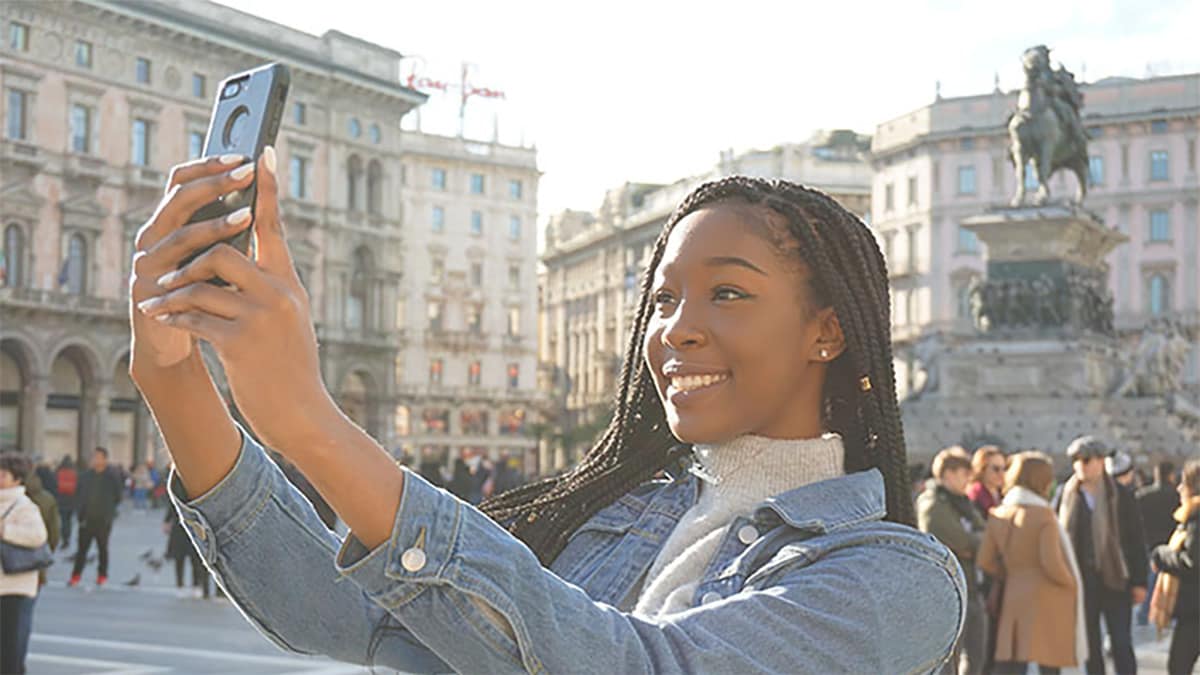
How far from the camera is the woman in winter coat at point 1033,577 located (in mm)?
8430

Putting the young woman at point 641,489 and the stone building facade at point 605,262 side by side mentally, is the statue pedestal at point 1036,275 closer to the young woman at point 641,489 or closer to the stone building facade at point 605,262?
the young woman at point 641,489

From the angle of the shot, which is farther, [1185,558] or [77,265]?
[77,265]

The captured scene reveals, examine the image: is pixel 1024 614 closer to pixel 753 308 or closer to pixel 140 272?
pixel 753 308

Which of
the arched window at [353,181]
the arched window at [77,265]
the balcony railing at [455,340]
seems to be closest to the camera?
the arched window at [77,265]

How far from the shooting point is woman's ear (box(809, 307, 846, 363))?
1874mm

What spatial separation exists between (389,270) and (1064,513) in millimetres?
48819

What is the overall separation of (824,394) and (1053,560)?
22.6 feet

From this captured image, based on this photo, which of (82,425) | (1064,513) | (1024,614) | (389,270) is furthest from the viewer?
(389,270)

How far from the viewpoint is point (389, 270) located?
189ft

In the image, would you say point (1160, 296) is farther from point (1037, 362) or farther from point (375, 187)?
point (1037, 362)

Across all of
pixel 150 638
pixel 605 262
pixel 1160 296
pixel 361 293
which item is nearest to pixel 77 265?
pixel 361 293

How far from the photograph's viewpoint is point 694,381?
1.81 m

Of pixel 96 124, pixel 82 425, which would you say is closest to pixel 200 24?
pixel 96 124

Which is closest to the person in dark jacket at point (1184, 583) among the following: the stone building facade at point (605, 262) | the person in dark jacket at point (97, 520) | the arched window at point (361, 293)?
the person in dark jacket at point (97, 520)
